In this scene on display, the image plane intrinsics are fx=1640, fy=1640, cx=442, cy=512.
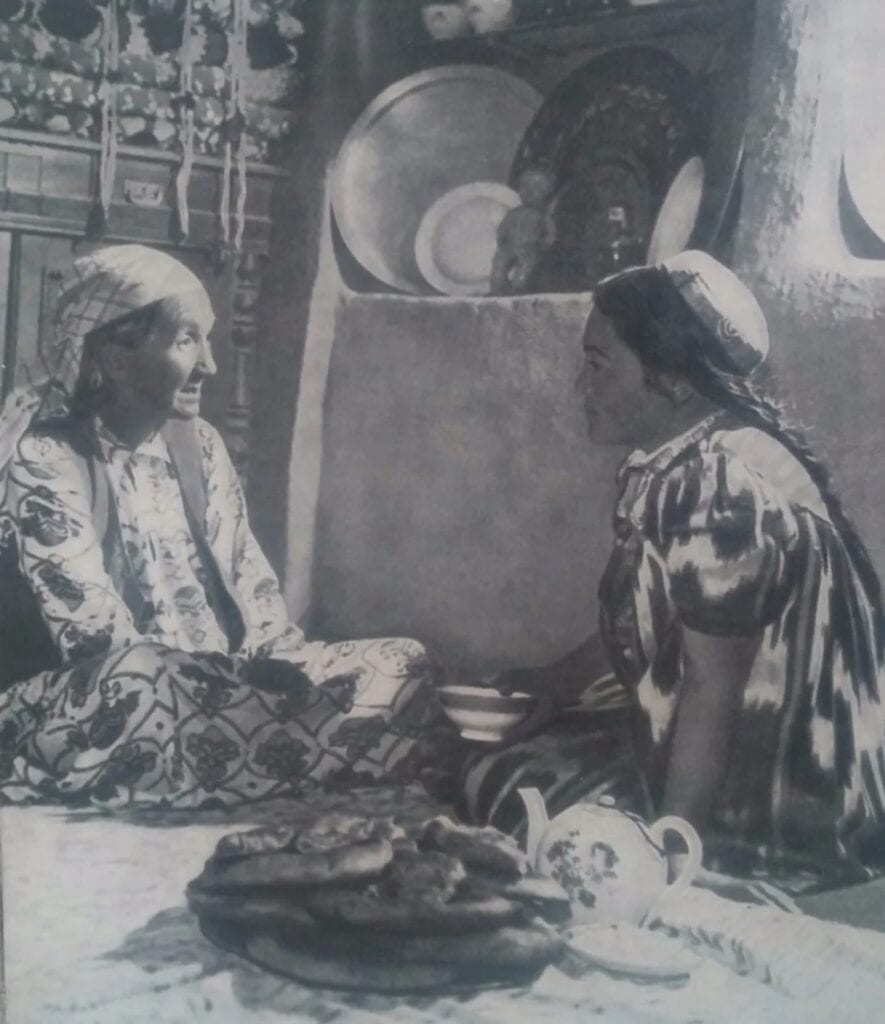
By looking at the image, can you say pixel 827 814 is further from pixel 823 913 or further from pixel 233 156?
pixel 233 156

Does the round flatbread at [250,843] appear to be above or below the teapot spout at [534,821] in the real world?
below

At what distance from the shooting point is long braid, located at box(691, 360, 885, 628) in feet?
8.29

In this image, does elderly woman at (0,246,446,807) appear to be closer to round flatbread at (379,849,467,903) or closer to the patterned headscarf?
the patterned headscarf

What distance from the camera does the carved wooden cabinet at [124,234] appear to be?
2.50 meters

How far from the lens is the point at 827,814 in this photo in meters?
2.55

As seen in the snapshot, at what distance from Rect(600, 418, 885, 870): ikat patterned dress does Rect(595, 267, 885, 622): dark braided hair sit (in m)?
0.02

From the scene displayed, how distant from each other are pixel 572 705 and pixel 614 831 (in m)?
0.21

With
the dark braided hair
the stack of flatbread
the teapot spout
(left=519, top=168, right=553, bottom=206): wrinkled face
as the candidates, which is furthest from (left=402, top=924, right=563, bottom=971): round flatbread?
(left=519, top=168, right=553, bottom=206): wrinkled face

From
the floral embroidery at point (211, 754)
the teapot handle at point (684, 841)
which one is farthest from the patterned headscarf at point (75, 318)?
the teapot handle at point (684, 841)

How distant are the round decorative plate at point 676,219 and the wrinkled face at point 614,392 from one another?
0.47 feet

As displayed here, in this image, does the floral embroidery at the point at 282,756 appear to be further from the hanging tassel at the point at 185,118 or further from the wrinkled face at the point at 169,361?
the hanging tassel at the point at 185,118

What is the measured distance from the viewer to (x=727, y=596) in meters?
2.51

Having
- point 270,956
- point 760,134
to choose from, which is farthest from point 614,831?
point 760,134

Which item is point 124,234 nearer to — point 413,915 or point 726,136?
point 726,136
